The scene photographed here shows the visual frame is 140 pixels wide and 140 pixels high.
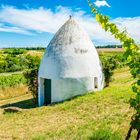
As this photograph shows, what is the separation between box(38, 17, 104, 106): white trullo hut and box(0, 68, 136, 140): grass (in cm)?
107

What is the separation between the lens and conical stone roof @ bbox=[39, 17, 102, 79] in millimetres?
19344

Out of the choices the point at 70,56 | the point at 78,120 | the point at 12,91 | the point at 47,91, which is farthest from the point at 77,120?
the point at 12,91

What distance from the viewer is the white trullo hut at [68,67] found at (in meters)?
19.3

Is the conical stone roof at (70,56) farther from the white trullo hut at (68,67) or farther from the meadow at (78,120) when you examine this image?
the meadow at (78,120)

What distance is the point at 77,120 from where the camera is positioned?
14.3 m

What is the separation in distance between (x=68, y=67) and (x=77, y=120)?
18.3ft

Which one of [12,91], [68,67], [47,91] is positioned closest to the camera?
[68,67]

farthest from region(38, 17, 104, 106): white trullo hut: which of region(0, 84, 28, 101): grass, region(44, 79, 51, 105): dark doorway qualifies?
region(0, 84, 28, 101): grass

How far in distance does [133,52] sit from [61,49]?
13111mm

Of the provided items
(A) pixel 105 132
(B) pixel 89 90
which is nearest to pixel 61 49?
(B) pixel 89 90

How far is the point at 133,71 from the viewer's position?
6.97m

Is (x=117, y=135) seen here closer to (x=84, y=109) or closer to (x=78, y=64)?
(x=84, y=109)

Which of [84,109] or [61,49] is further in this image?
[61,49]

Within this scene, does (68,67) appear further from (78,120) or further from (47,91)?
(78,120)
